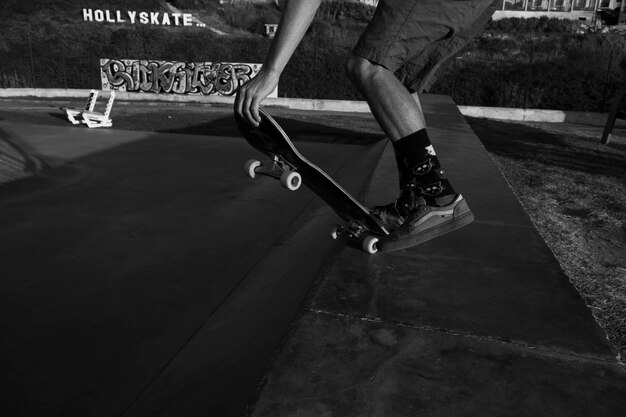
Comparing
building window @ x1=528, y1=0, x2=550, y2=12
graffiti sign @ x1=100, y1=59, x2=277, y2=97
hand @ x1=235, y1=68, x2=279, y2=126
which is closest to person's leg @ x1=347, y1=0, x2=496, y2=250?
hand @ x1=235, y1=68, x2=279, y2=126

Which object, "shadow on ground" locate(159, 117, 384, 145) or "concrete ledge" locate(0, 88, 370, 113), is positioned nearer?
"shadow on ground" locate(159, 117, 384, 145)

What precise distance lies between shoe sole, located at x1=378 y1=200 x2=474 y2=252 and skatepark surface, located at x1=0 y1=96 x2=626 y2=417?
0.17 ft

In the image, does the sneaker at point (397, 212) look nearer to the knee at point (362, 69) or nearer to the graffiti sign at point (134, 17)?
the knee at point (362, 69)

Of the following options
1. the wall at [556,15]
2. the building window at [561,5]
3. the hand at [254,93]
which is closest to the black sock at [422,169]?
the hand at [254,93]

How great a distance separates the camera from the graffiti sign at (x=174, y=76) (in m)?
24.8

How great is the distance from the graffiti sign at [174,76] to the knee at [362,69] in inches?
897

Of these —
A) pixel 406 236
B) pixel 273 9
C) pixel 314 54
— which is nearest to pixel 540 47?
pixel 314 54

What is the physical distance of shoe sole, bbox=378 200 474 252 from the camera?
2385mm

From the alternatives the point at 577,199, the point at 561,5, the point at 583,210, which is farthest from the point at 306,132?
the point at 561,5

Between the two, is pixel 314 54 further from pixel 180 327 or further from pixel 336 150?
pixel 180 327

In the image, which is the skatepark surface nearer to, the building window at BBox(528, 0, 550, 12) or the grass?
the grass

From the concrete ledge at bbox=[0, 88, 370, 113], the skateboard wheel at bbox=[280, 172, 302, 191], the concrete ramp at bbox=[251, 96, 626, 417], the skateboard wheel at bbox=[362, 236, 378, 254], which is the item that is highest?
the skateboard wheel at bbox=[280, 172, 302, 191]

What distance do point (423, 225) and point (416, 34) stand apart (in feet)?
2.79

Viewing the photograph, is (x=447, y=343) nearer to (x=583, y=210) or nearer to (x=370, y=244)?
(x=370, y=244)
